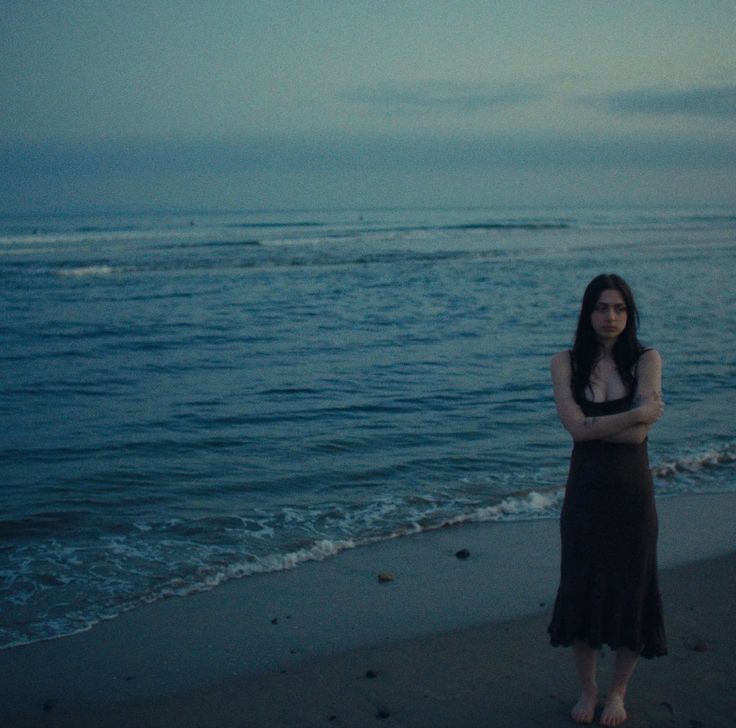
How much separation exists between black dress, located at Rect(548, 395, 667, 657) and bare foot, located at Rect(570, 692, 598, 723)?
0.98 feet

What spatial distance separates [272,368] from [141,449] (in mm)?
4593

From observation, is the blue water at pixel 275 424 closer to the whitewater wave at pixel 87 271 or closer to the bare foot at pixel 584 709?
the bare foot at pixel 584 709

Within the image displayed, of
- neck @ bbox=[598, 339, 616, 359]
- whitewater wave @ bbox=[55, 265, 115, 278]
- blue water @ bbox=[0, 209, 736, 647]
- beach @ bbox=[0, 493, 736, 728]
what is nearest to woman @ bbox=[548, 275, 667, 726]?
neck @ bbox=[598, 339, 616, 359]

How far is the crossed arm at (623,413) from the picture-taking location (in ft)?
12.3

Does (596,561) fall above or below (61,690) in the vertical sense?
above

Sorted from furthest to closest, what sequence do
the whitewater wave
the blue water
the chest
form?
the whitewater wave → the blue water → the chest

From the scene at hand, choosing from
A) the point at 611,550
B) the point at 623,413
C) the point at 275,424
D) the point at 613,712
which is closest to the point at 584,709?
the point at 613,712

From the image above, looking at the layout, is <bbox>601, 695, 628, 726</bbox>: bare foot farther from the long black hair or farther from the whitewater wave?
the whitewater wave

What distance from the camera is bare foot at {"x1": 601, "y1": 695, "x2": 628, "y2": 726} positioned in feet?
12.9

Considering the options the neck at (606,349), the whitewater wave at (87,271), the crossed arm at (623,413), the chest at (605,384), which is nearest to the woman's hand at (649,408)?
the crossed arm at (623,413)

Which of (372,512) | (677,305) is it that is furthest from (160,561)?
(677,305)

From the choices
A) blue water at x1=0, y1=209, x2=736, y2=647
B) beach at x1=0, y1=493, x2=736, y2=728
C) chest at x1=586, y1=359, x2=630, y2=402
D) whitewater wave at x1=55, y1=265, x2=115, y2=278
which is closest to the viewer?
chest at x1=586, y1=359, x2=630, y2=402

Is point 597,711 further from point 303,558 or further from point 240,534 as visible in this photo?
point 240,534

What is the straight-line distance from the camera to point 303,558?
6.35 m
